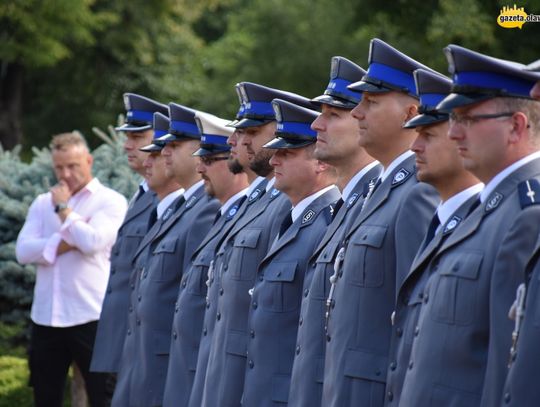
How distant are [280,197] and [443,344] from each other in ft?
8.45

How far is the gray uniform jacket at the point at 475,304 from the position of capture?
171 inches

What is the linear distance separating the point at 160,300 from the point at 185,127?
112 cm

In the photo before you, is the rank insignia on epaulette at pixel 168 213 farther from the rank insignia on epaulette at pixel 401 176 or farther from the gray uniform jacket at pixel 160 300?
the rank insignia on epaulette at pixel 401 176

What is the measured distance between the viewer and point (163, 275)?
824cm

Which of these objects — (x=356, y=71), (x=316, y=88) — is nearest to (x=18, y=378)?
(x=356, y=71)

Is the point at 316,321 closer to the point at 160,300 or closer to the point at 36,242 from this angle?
the point at 160,300

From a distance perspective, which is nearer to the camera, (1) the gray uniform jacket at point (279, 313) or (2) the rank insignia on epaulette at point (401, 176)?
(2) the rank insignia on epaulette at point (401, 176)

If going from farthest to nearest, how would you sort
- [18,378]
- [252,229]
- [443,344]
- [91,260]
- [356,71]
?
[18,378]
[91,260]
[252,229]
[356,71]
[443,344]

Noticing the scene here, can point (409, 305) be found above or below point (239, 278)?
below

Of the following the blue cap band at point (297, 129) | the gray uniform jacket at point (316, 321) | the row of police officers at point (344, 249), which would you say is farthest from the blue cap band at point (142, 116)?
the gray uniform jacket at point (316, 321)

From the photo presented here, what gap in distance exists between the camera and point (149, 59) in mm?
27359

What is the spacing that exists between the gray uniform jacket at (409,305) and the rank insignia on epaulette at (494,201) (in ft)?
0.70

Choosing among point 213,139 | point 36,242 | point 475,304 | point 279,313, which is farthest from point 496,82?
point 36,242

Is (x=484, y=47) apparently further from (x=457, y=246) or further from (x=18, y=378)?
(x=457, y=246)
